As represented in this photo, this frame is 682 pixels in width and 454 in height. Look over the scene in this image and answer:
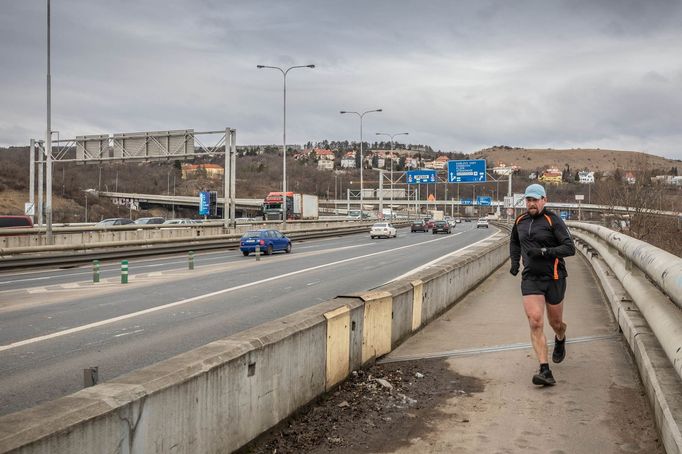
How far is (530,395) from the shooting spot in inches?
243

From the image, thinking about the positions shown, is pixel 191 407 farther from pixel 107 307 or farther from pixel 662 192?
pixel 662 192

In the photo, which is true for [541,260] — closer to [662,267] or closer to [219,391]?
[662,267]

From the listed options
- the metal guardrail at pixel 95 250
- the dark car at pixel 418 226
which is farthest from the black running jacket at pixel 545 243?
the dark car at pixel 418 226

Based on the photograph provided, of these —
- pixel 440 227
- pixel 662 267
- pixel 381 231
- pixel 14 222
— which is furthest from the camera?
pixel 440 227

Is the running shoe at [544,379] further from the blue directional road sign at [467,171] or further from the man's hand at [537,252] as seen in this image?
the blue directional road sign at [467,171]

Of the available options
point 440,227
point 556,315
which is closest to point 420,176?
point 440,227

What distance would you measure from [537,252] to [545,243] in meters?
0.17

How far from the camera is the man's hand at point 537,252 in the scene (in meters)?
6.51

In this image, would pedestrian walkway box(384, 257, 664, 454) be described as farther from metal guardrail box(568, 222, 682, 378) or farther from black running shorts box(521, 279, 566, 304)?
black running shorts box(521, 279, 566, 304)

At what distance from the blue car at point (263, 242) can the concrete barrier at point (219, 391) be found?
915 inches

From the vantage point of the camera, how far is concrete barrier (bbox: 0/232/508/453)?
10.3ft

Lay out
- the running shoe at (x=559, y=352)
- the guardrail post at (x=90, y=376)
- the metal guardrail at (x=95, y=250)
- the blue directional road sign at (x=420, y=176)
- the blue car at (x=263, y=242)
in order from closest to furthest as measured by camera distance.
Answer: the guardrail post at (x=90, y=376) < the running shoe at (x=559, y=352) < the metal guardrail at (x=95, y=250) < the blue car at (x=263, y=242) < the blue directional road sign at (x=420, y=176)

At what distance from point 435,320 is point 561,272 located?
3.93 meters

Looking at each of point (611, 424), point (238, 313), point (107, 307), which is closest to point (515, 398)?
point (611, 424)
